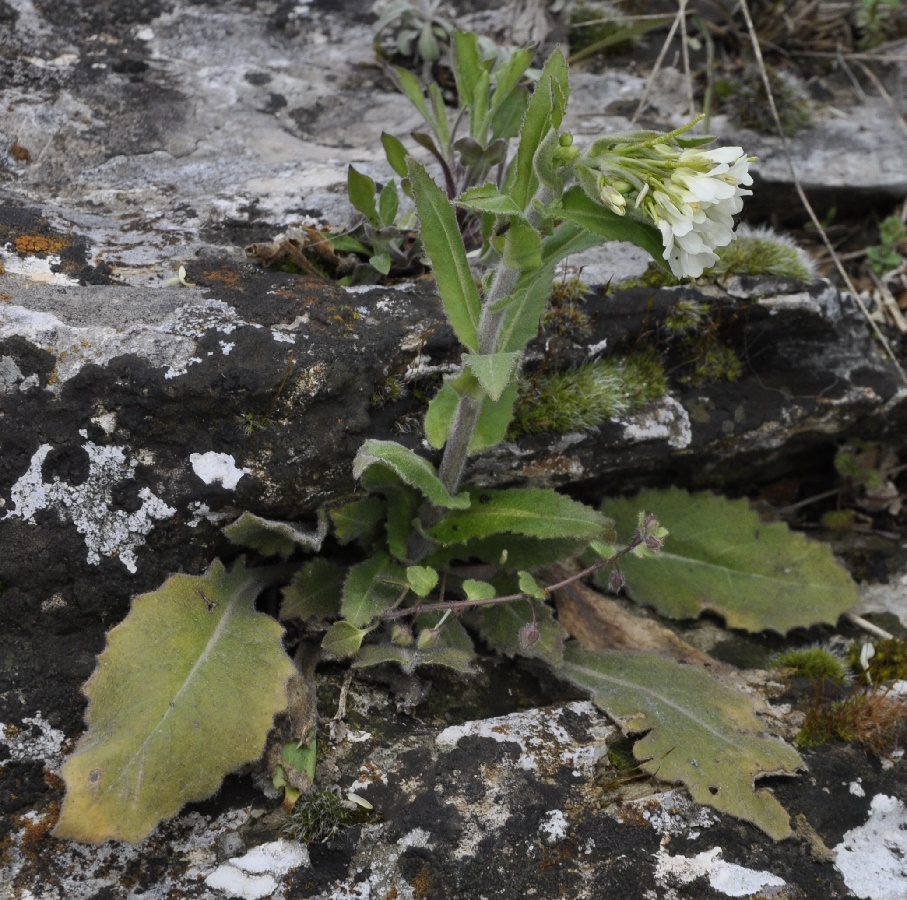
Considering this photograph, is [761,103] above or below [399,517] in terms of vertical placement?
above

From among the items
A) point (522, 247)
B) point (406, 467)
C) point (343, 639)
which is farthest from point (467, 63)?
point (343, 639)

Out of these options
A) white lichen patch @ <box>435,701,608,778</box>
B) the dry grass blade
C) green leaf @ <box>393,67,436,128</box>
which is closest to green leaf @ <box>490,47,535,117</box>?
green leaf @ <box>393,67,436,128</box>

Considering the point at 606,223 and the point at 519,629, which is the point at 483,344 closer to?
the point at 606,223

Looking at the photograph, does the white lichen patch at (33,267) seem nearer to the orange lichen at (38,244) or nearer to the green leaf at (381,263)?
the orange lichen at (38,244)

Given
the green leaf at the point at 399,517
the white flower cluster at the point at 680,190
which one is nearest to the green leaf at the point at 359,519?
the green leaf at the point at 399,517

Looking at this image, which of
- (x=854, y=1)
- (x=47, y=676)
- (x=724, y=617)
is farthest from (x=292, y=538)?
(x=854, y=1)

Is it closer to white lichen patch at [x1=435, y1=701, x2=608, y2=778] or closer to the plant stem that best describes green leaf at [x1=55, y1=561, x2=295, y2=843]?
white lichen patch at [x1=435, y1=701, x2=608, y2=778]
